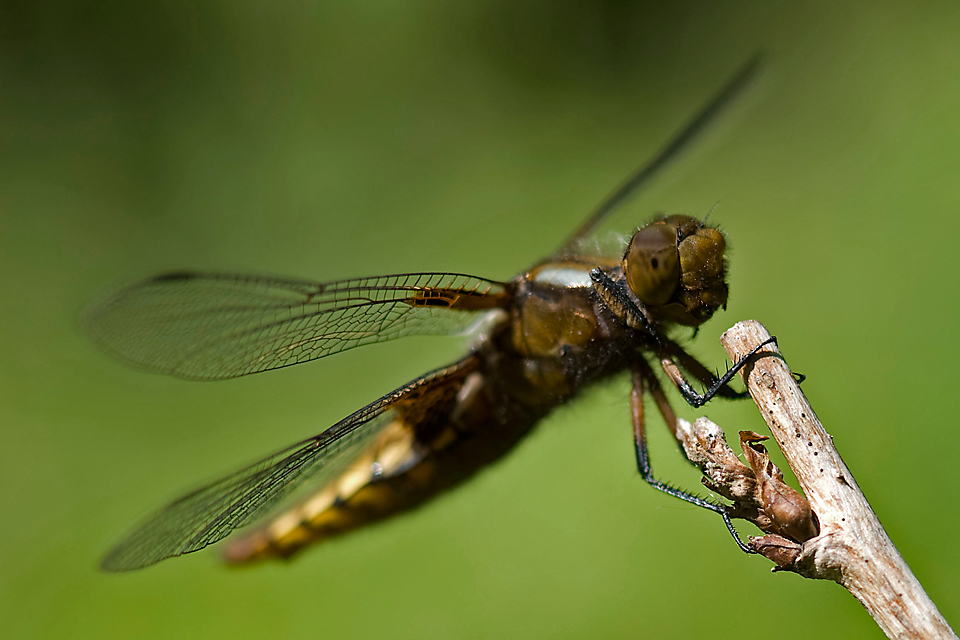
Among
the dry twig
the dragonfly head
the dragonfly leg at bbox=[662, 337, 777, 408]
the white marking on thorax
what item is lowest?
the dry twig

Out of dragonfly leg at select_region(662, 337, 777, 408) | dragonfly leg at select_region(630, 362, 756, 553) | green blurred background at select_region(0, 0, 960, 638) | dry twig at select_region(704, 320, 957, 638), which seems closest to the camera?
dry twig at select_region(704, 320, 957, 638)

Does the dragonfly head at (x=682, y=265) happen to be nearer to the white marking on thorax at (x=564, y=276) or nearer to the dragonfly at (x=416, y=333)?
the dragonfly at (x=416, y=333)

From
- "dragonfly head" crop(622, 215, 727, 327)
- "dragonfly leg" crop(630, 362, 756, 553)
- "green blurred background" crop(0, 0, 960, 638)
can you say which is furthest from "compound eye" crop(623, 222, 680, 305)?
"green blurred background" crop(0, 0, 960, 638)

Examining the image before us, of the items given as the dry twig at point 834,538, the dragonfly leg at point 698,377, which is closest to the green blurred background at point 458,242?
the dragonfly leg at point 698,377

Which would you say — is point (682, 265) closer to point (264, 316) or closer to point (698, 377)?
point (698, 377)

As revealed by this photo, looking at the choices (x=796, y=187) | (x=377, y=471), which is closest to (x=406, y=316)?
(x=377, y=471)

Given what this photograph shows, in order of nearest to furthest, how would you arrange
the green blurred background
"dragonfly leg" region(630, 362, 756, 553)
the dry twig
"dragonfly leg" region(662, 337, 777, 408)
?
the dry twig → "dragonfly leg" region(662, 337, 777, 408) → "dragonfly leg" region(630, 362, 756, 553) → the green blurred background

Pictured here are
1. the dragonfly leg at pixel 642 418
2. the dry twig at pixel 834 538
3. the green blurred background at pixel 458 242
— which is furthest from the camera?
the green blurred background at pixel 458 242

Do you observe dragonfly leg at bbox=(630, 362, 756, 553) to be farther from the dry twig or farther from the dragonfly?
the dry twig
